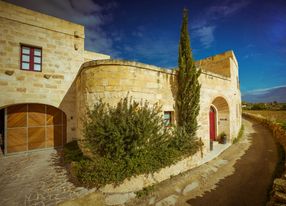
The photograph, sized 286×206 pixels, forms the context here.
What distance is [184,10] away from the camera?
23.4 ft

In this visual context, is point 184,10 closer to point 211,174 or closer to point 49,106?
point 211,174

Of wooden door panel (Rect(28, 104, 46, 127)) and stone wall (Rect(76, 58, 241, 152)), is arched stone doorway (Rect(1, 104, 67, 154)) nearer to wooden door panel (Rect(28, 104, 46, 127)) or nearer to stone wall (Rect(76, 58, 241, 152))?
wooden door panel (Rect(28, 104, 46, 127))

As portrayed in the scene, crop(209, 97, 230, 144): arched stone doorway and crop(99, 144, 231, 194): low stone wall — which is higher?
crop(209, 97, 230, 144): arched stone doorway

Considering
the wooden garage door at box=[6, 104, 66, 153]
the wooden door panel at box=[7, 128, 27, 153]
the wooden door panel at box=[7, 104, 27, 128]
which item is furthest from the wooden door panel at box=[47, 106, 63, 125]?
the wooden door panel at box=[7, 128, 27, 153]

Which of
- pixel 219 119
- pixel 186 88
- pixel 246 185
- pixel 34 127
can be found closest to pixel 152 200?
pixel 246 185

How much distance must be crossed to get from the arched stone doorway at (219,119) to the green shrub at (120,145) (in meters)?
6.89

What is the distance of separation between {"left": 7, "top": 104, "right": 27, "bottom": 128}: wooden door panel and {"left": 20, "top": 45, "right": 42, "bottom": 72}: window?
88.3 inches

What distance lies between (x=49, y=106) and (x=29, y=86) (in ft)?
5.14

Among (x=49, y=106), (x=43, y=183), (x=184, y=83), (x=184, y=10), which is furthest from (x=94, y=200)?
(x=184, y=10)

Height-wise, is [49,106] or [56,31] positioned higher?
[56,31]

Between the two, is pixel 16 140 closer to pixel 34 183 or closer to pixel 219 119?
pixel 34 183

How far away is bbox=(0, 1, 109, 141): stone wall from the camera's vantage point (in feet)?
23.5

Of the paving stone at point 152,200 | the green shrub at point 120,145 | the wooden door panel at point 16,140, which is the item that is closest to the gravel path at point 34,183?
the green shrub at point 120,145

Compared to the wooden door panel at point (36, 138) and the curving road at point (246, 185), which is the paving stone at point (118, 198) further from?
the wooden door panel at point (36, 138)
